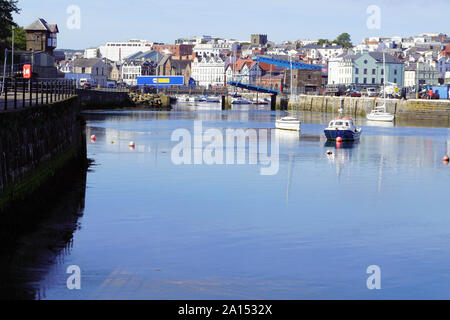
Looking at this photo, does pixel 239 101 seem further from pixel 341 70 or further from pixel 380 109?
pixel 380 109

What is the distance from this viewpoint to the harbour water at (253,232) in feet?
64.3

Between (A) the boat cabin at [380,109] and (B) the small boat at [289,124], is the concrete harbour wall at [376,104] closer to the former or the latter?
(A) the boat cabin at [380,109]

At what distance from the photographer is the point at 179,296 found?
1862cm

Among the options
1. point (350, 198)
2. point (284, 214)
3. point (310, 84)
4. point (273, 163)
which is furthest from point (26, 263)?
→ point (310, 84)

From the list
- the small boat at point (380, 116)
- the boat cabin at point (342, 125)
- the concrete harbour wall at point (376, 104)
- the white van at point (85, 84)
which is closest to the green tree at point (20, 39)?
the white van at point (85, 84)

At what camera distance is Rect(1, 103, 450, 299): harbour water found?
19594 mm

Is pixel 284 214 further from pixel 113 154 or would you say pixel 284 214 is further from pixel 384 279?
pixel 113 154

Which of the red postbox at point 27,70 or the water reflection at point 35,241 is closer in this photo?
the water reflection at point 35,241

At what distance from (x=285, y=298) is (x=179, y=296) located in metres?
2.33

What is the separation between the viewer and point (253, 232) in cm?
2589

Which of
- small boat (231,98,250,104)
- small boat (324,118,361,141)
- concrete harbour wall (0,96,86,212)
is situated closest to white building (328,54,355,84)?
small boat (231,98,250,104)

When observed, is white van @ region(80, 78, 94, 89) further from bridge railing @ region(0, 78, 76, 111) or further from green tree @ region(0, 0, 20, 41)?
bridge railing @ region(0, 78, 76, 111)

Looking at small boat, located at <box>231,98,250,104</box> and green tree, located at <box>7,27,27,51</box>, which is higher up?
green tree, located at <box>7,27,27,51</box>

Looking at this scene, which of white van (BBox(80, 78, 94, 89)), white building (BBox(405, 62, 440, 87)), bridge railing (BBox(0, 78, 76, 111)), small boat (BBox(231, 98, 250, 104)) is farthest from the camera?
white building (BBox(405, 62, 440, 87))
